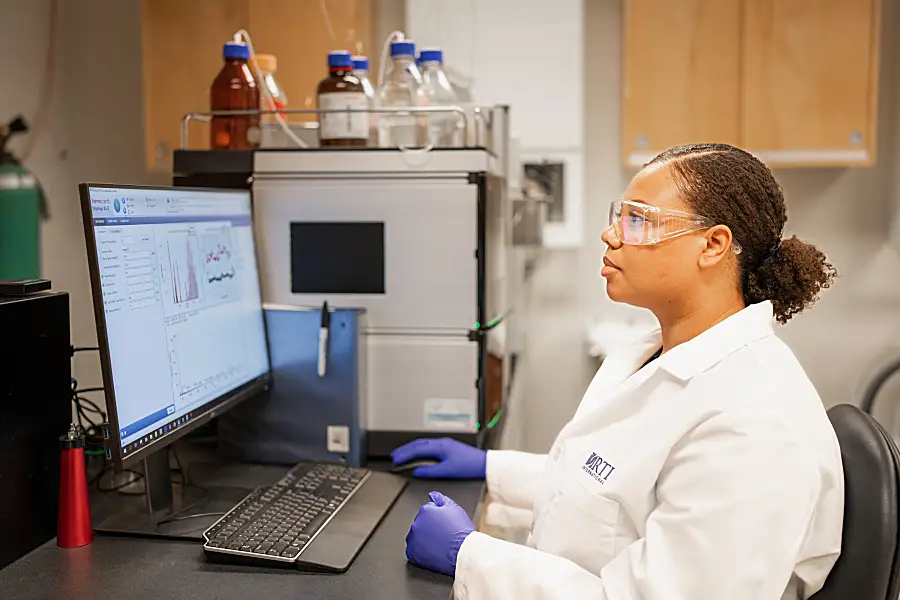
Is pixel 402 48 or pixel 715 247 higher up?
pixel 402 48

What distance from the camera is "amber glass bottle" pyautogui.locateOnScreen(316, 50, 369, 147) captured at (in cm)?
166

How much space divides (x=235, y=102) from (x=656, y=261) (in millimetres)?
923

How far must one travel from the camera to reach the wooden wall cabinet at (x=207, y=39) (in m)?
2.78

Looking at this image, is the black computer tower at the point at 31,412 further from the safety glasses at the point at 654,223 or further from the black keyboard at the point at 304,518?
the safety glasses at the point at 654,223

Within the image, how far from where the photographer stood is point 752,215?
3.87 feet

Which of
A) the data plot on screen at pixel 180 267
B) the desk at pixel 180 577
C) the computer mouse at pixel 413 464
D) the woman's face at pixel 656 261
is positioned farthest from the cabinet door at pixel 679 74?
the desk at pixel 180 577

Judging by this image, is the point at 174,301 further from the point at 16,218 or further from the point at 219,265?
the point at 16,218

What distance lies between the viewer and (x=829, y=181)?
3.18 metres

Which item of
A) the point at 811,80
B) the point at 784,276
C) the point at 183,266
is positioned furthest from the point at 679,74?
the point at 183,266

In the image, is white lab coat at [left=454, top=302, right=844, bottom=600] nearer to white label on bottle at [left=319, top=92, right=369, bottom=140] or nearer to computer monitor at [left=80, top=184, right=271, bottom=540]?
computer monitor at [left=80, top=184, right=271, bottom=540]

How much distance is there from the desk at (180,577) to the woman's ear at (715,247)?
0.55m

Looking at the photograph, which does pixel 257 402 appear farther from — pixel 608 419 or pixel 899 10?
pixel 899 10

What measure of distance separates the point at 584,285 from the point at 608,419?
7.05 ft

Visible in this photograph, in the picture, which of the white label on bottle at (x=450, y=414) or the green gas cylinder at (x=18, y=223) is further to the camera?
the green gas cylinder at (x=18, y=223)
